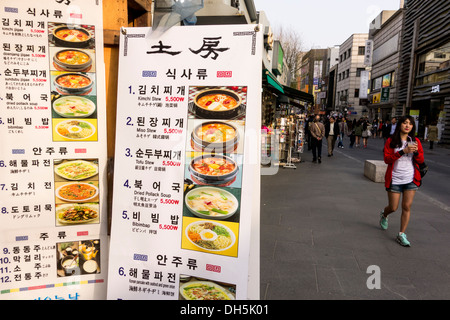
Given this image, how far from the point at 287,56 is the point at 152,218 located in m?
36.0

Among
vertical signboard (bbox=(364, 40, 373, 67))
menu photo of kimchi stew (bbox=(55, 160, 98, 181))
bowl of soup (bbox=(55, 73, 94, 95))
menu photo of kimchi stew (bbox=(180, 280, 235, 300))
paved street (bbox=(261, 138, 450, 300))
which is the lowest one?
paved street (bbox=(261, 138, 450, 300))

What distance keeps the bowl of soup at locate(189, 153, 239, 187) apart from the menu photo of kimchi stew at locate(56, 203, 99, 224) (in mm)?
927

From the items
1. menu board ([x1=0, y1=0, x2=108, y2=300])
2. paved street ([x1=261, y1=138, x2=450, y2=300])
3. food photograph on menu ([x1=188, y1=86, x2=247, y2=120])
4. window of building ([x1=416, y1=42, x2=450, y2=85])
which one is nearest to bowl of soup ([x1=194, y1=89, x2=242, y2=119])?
food photograph on menu ([x1=188, y1=86, x2=247, y2=120])

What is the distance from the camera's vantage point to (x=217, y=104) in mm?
2117

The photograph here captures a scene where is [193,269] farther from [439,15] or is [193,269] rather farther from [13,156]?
[439,15]

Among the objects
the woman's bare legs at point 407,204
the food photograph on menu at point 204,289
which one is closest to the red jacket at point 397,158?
the woman's bare legs at point 407,204

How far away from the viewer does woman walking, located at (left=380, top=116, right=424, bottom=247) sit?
14.9 feet

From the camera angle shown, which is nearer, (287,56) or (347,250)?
(347,250)

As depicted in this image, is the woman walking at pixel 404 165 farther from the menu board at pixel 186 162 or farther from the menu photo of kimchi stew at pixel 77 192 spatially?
the menu photo of kimchi stew at pixel 77 192

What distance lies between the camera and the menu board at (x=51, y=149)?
2270mm

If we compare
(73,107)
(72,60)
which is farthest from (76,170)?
(72,60)

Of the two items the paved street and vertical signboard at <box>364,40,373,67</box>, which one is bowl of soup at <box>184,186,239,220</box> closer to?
the paved street

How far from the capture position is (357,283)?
3461mm
